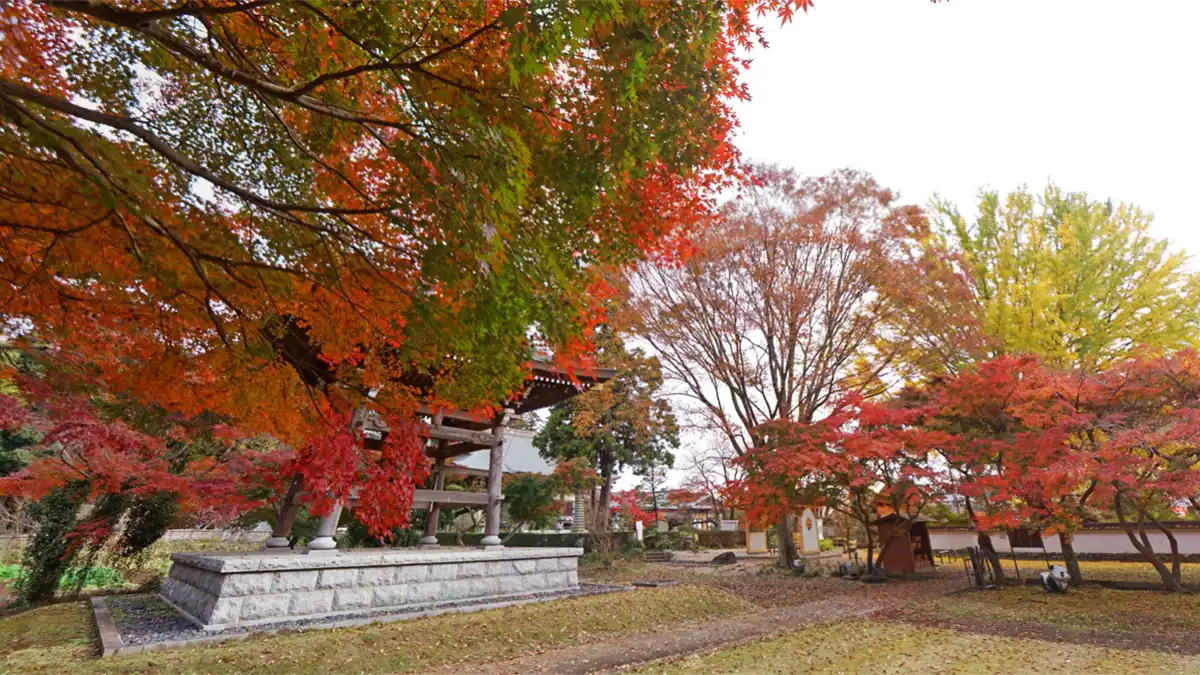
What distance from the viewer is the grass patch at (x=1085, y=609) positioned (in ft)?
24.7

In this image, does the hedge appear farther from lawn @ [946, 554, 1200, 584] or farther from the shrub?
the shrub

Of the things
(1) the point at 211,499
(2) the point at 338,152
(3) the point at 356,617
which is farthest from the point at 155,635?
(2) the point at 338,152

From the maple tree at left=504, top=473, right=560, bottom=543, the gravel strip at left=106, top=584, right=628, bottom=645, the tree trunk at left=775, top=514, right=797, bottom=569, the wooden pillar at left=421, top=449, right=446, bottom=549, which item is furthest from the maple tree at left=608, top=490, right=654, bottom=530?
the gravel strip at left=106, top=584, right=628, bottom=645

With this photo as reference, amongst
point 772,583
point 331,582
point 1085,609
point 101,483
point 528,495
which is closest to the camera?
point 331,582

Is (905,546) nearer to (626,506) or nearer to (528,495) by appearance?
(626,506)

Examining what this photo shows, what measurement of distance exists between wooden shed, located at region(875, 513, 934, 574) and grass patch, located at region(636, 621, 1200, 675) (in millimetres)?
6830

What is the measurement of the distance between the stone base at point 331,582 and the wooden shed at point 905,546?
8850mm

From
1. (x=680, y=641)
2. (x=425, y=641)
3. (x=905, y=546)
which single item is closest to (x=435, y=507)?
(x=425, y=641)

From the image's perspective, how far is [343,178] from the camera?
4.45 meters

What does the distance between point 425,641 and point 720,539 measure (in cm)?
2366

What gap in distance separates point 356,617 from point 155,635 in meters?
2.13

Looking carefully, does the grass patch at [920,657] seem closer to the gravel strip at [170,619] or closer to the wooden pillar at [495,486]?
the gravel strip at [170,619]

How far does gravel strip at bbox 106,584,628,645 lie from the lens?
5.95 meters

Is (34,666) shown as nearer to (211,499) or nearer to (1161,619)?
(211,499)
